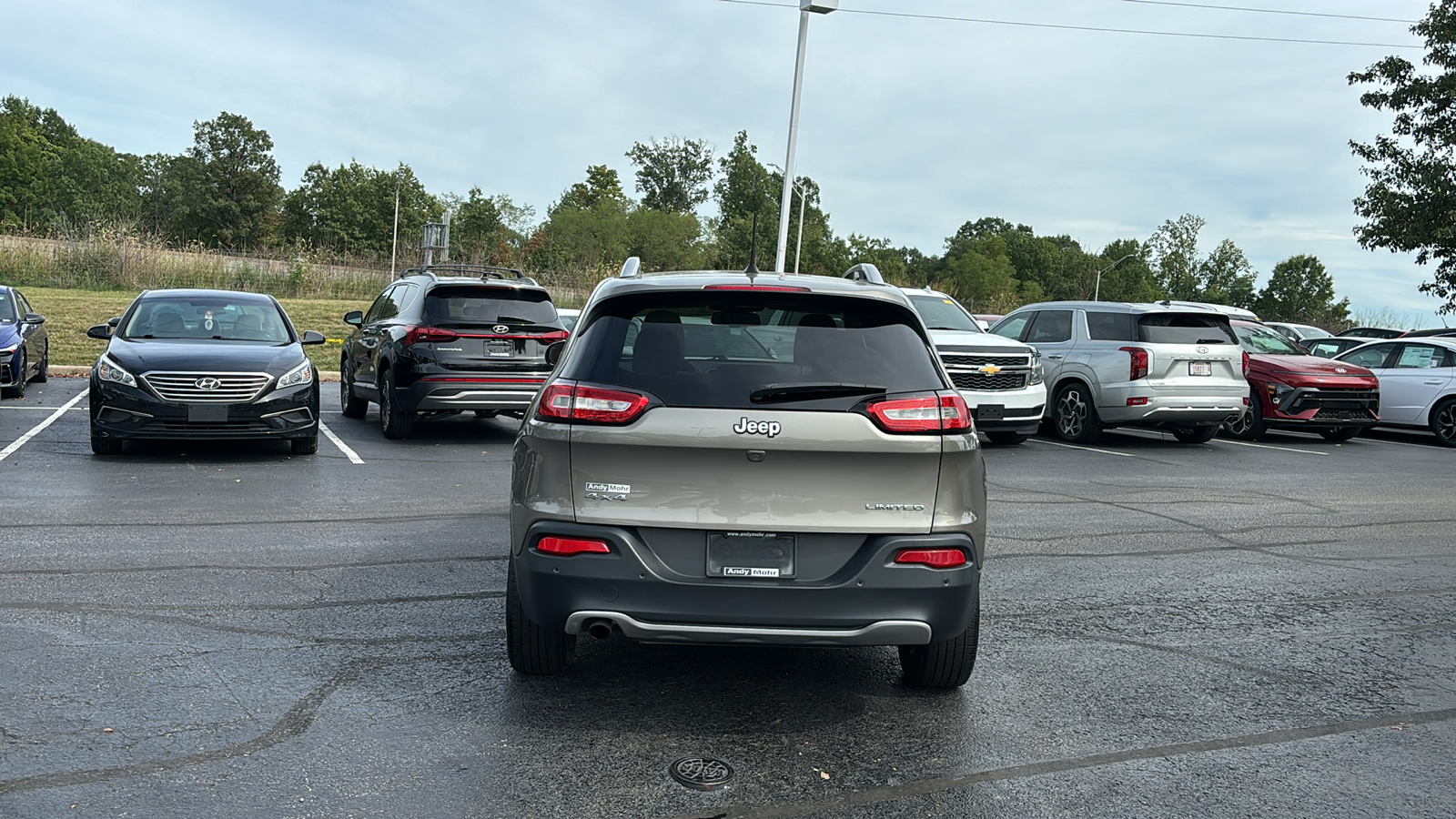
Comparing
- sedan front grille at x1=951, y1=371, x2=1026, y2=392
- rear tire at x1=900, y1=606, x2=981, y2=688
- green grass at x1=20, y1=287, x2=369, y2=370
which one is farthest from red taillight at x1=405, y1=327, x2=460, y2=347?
rear tire at x1=900, y1=606, x2=981, y2=688

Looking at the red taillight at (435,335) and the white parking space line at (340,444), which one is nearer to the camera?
the white parking space line at (340,444)

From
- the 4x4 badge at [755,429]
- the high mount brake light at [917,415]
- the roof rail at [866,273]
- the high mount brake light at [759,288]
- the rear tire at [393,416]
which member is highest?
the roof rail at [866,273]

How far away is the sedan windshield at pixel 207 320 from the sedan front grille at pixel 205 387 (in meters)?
1.37

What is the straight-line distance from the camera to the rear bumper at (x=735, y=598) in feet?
13.6

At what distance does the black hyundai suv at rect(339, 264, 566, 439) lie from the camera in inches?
492

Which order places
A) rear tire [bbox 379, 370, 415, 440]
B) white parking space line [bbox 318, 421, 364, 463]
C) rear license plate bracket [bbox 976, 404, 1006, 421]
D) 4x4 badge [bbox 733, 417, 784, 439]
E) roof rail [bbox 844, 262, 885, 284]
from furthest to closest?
rear license plate bracket [bbox 976, 404, 1006, 421]
rear tire [bbox 379, 370, 415, 440]
white parking space line [bbox 318, 421, 364, 463]
roof rail [bbox 844, 262, 885, 284]
4x4 badge [bbox 733, 417, 784, 439]

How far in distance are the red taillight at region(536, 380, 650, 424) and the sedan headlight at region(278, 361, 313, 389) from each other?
7.47m

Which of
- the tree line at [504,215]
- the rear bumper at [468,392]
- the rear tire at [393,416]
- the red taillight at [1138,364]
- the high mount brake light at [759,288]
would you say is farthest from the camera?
the tree line at [504,215]

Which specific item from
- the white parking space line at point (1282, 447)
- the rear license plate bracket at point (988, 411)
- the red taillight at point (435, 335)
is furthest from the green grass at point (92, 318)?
the white parking space line at point (1282, 447)

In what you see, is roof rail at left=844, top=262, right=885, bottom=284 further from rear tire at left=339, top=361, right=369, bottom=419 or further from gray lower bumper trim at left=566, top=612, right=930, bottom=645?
rear tire at left=339, top=361, right=369, bottom=419

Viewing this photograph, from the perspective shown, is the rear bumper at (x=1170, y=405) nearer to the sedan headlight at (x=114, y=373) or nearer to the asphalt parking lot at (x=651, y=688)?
the asphalt parking lot at (x=651, y=688)

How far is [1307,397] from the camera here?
54.3ft

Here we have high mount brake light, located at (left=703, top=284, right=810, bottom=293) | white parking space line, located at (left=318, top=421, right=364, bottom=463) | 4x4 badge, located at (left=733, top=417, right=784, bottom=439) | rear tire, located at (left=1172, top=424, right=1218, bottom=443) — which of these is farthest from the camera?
rear tire, located at (left=1172, top=424, right=1218, bottom=443)

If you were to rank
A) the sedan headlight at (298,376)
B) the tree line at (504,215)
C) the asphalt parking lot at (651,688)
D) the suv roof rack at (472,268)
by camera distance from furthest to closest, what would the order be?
1. the tree line at (504,215)
2. the suv roof rack at (472,268)
3. the sedan headlight at (298,376)
4. the asphalt parking lot at (651,688)
